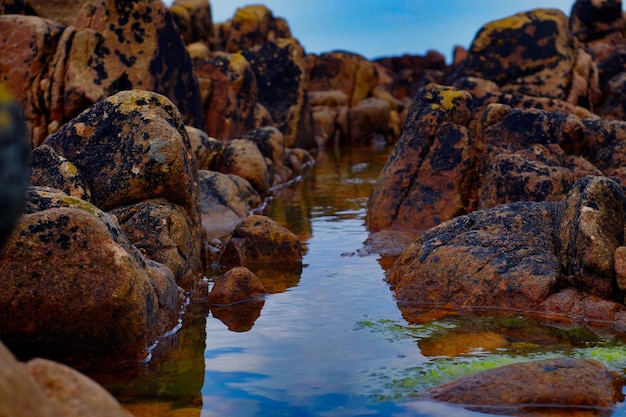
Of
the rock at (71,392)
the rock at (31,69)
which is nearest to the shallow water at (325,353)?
the rock at (71,392)

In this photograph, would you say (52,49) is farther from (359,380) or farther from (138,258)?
(359,380)

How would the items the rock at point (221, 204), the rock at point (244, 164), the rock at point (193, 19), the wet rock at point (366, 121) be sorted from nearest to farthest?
1. the rock at point (221, 204)
2. the rock at point (244, 164)
3. the wet rock at point (366, 121)
4. the rock at point (193, 19)

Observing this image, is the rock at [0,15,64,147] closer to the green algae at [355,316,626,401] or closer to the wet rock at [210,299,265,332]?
the wet rock at [210,299,265,332]

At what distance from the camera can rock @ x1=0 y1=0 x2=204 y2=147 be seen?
21.2m

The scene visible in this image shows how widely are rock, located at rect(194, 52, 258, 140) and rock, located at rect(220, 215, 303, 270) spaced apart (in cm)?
1526

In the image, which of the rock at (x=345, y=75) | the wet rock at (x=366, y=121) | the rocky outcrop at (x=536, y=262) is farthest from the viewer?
the rock at (x=345, y=75)

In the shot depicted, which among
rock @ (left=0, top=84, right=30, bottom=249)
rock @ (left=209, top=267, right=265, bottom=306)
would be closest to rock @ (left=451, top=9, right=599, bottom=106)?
rock @ (left=209, top=267, right=265, bottom=306)

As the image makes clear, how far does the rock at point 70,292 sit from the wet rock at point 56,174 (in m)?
3.06

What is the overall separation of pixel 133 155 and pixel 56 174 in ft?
3.43

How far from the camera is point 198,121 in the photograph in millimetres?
25750

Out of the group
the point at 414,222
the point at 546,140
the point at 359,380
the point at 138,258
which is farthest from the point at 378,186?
the point at 359,380

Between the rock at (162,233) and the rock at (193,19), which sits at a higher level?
the rock at (193,19)

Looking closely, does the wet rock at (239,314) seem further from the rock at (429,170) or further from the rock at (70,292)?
the rock at (429,170)

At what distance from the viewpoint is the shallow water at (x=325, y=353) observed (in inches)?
273
